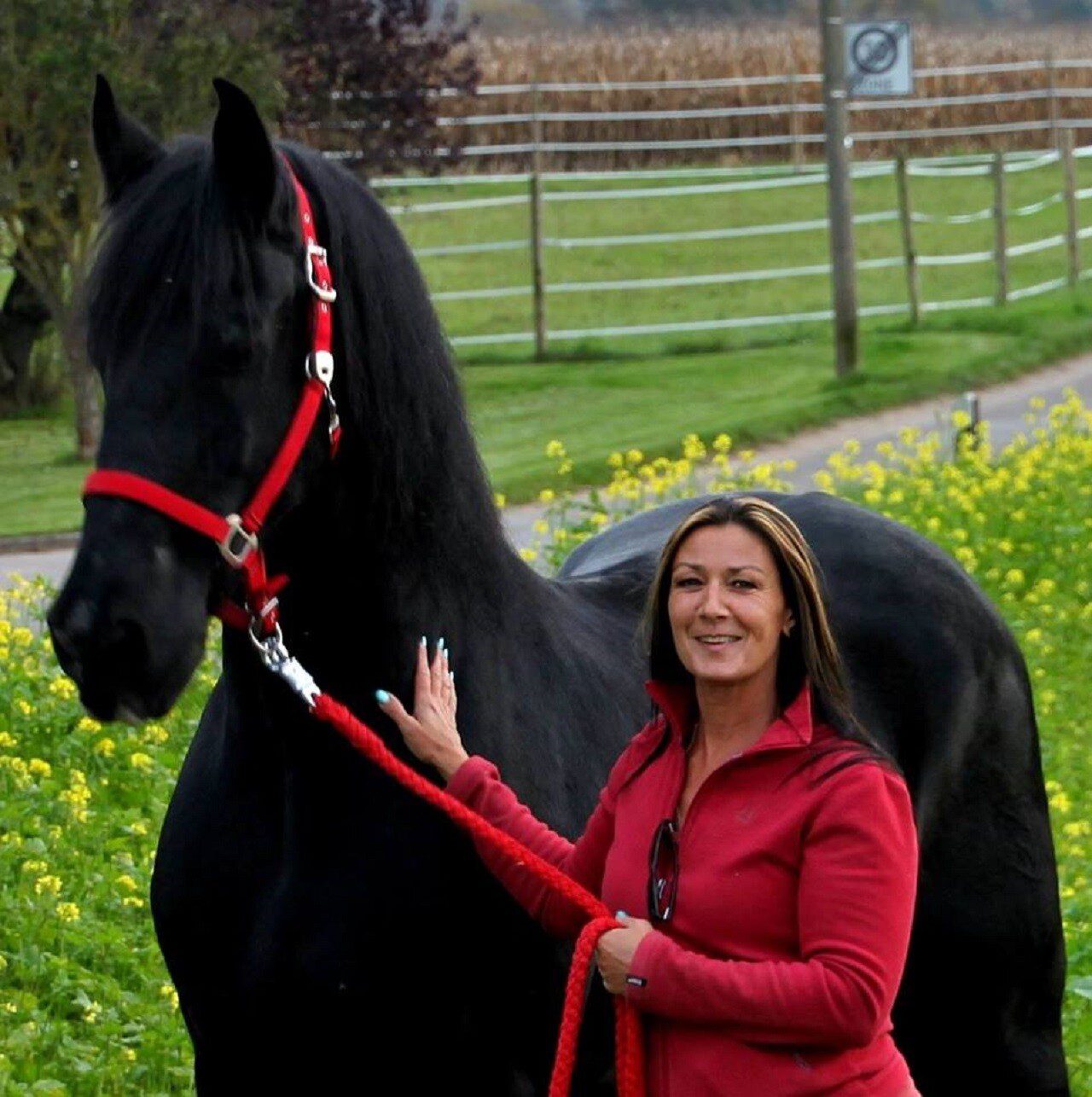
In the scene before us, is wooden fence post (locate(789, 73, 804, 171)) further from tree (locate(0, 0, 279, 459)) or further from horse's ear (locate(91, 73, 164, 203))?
horse's ear (locate(91, 73, 164, 203))

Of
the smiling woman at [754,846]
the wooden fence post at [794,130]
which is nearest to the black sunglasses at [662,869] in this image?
the smiling woman at [754,846]

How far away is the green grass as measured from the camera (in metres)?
17.0

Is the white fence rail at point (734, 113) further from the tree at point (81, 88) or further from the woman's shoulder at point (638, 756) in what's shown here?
the woman's shoulder at point (638, 756)

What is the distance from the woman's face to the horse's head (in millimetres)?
612

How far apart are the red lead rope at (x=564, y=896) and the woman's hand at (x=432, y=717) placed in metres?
0.04

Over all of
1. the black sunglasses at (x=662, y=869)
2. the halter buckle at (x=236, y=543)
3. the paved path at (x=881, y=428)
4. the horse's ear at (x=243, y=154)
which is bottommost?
the paved path at (x=881, y=428)

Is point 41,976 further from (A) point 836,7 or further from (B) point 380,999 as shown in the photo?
(A) point 836,7

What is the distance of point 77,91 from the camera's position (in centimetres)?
1627

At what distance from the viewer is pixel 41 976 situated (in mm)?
5836

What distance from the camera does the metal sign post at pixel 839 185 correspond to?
18188 mm

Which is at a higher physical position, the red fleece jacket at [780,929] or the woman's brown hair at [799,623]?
the woman's brown hair at [799,623]

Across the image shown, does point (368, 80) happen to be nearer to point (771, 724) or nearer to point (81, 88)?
point (81, 88)

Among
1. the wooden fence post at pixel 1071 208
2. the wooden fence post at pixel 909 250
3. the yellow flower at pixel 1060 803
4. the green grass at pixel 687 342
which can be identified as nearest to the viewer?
the yellow flower at pixel 1060 803

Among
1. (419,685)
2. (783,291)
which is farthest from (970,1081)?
(783,291)
